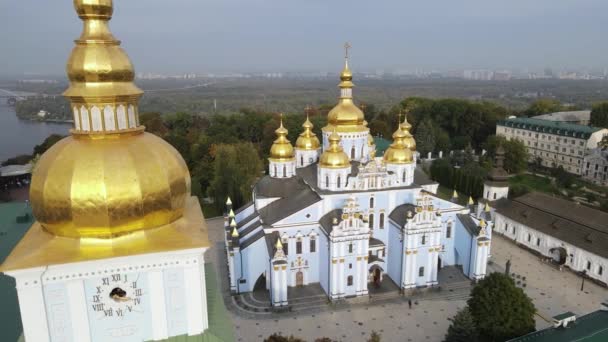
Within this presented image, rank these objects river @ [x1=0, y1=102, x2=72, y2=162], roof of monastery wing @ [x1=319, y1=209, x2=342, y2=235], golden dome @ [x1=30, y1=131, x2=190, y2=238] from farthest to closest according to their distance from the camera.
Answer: river @ [x1=0, y1=102, x2=72, y2=162] → roof of monastery wing @ [x1=319, y1=209, x2=342, y2=235] → golden dome @ [x1=30, y1=131, x2=190, y2=238]

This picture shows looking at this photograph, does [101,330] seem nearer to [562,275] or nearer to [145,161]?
[145,161]

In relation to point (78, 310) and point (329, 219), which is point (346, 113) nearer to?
point (329, 219)

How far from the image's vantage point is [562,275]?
20875 mm

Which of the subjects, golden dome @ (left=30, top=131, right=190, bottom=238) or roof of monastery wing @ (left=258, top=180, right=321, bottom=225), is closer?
golden dome @ (left=30, top=131, right=190, bottom=238)

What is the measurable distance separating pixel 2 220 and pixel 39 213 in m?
11.5

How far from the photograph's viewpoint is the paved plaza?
54.0 feet

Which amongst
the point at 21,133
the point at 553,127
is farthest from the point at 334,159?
the point at 21,133

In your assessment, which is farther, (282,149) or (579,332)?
(282,149)

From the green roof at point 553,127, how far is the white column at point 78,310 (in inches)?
1811

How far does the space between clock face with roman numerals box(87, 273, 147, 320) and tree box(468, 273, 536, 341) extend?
12.3 m

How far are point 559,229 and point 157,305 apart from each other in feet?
74.4

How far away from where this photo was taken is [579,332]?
12.7 meters

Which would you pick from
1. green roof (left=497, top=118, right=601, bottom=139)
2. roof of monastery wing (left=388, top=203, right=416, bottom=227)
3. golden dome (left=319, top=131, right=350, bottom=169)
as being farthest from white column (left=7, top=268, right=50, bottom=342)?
green roof (left=497, top=118, right=601, bottom=139)

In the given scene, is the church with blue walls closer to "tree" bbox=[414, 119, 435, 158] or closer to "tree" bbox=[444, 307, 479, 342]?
"tree" bbox=[444, 307, 479, 342]
